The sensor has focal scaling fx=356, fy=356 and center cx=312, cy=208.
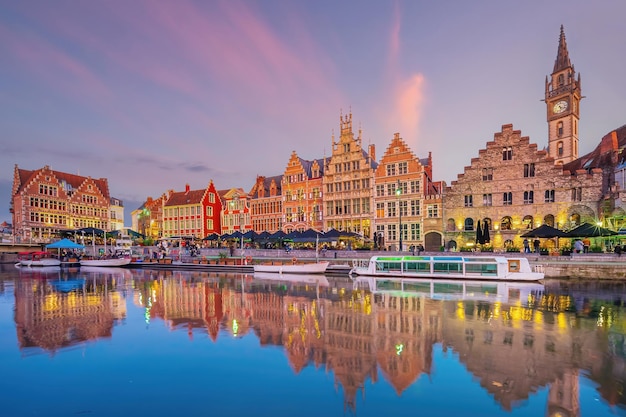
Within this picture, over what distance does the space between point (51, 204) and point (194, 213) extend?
2662 cm

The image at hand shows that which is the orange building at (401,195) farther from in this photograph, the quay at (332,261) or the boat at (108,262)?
the boat at (108,262)

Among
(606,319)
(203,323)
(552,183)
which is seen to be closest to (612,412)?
(606,319)

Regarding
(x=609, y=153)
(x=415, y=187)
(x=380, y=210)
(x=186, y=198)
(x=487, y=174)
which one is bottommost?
(x=380, y=210)

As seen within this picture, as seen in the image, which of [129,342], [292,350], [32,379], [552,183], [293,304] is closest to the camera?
[32,379]

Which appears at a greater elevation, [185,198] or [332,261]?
[185,198]

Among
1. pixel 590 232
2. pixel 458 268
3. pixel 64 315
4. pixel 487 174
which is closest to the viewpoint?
pixel 64 315

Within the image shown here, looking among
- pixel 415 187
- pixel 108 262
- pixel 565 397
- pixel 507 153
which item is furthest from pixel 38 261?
pixel 507 153

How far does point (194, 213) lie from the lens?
7112 cm

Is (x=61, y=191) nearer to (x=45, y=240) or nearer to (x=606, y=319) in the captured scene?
(x=45, y=240)

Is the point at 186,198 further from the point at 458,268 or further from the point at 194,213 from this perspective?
the point at 458,268

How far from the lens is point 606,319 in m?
15.1

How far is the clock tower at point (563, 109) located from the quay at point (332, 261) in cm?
4704

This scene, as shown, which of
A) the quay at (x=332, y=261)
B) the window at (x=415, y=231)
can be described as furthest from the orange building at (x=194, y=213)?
the window at (x=415, y=231)

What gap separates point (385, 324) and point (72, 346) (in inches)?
447
